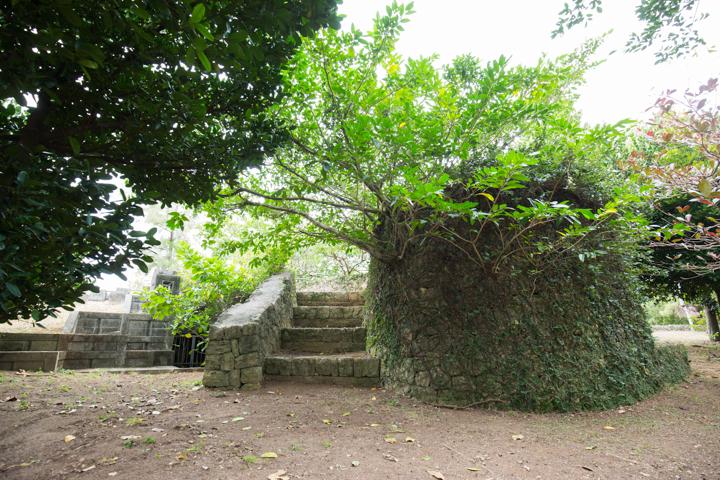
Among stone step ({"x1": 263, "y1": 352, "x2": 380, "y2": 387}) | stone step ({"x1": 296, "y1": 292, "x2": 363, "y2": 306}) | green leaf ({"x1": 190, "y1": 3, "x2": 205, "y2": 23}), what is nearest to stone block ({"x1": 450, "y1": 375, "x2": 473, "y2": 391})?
stone step ({"x1": 263, "y1": 352, "x2": 380, "y2": 387})

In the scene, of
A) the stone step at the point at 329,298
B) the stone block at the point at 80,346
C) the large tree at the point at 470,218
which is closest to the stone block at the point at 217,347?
the large tree at the point at 470,218

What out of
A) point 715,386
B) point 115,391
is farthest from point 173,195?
point 715,386

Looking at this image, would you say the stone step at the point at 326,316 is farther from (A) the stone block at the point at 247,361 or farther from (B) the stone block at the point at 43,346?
(B) the stone block at the point at 43,346

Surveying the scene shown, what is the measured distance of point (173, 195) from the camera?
2699mm

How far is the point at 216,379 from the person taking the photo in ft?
14.0

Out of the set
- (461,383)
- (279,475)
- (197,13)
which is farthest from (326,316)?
(197,13)

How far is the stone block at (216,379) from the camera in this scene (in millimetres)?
4246

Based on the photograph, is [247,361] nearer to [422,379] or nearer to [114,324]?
[422,379]

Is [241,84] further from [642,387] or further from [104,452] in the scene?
[642,387]

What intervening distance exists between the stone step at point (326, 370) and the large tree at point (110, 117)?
2.65m

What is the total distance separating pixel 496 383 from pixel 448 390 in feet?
1.68

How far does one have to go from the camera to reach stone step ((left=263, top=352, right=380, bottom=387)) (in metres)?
4.62

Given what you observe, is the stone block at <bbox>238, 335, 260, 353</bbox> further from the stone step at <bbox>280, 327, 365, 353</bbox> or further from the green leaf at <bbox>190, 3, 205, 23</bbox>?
the green leaf at <bbox>190, 3, 205, 23</bbox>

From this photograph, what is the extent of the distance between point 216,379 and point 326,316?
7.86 ft
